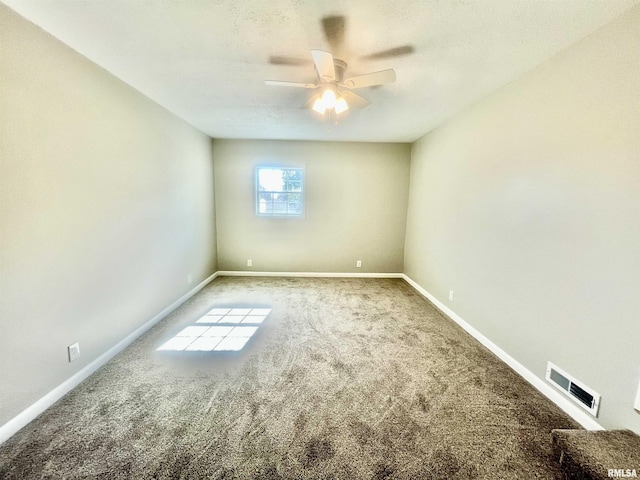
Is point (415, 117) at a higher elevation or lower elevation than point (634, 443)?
higher

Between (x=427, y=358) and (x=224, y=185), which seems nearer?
(x=427, y=358)

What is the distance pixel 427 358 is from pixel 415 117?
2.83m

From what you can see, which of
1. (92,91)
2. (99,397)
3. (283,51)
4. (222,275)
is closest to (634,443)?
(283,51)

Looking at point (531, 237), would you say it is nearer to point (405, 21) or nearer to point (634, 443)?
point (634, 443)

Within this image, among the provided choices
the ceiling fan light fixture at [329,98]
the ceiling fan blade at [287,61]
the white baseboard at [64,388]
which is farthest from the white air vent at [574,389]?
the white baseboard at [64,388]

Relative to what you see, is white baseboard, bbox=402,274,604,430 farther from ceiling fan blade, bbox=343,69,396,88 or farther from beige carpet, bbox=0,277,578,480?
ceiling fan blade, bbox=343,69,396,88

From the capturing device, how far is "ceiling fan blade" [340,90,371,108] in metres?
2.20

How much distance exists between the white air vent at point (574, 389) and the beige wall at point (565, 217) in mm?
41

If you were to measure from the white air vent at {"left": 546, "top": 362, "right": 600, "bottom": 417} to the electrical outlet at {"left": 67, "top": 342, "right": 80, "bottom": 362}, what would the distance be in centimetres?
357

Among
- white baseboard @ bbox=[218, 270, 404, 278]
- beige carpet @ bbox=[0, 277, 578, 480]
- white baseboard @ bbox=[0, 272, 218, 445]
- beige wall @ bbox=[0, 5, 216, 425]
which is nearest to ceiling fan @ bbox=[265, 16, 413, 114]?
beige wall @ bbox=[0, 5, 216, 425]

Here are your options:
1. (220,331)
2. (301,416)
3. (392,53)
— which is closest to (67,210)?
(220,331)

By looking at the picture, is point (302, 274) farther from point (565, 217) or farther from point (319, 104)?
point (565, 217)

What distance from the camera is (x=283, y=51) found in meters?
1.89

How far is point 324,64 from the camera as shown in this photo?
1.75 metres
